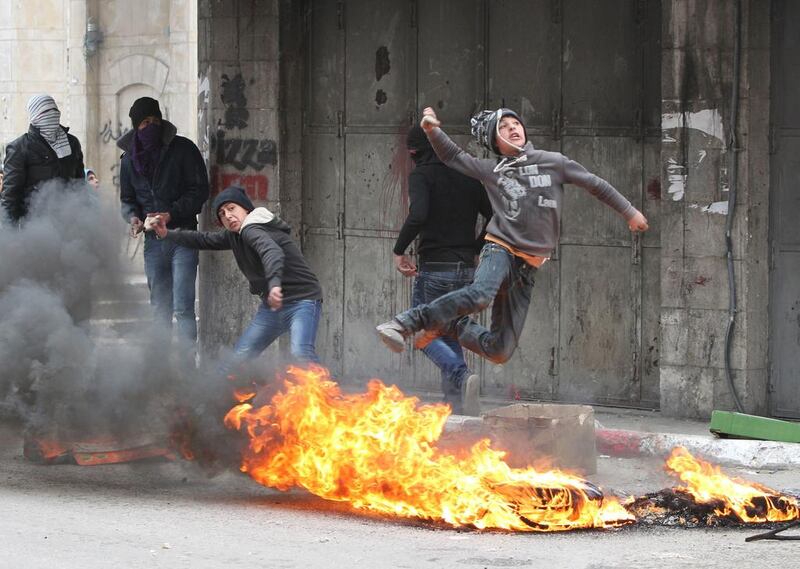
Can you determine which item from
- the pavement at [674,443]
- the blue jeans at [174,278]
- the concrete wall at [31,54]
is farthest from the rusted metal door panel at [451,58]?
the concrete wall at [31,54]

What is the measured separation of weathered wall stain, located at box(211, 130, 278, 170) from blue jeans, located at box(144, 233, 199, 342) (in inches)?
39.4

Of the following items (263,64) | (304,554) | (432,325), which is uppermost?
(263,64)

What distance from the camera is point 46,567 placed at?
7012mm

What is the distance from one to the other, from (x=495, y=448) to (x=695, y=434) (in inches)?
78.4

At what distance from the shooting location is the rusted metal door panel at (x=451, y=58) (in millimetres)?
12133

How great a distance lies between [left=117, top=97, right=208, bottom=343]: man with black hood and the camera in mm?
12219

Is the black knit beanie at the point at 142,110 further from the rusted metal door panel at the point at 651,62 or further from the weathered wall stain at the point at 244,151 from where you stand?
the rusted metal door panel at the point at 651,62

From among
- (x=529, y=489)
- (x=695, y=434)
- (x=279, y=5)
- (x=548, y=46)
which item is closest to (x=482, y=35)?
(x=548, y=46)

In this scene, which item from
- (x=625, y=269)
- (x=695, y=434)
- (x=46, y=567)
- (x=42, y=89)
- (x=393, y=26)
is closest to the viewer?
(x=46, y=567)

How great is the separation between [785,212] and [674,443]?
6.21ft

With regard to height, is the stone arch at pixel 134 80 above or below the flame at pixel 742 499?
above

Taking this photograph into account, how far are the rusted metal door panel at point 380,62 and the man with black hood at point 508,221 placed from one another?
3.17 meters

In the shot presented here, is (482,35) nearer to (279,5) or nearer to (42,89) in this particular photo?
(279,5)

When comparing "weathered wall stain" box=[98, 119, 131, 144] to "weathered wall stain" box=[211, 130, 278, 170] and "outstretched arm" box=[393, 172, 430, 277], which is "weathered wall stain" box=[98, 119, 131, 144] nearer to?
"weathered wall stain" box=[211, 130, 278, 170]
